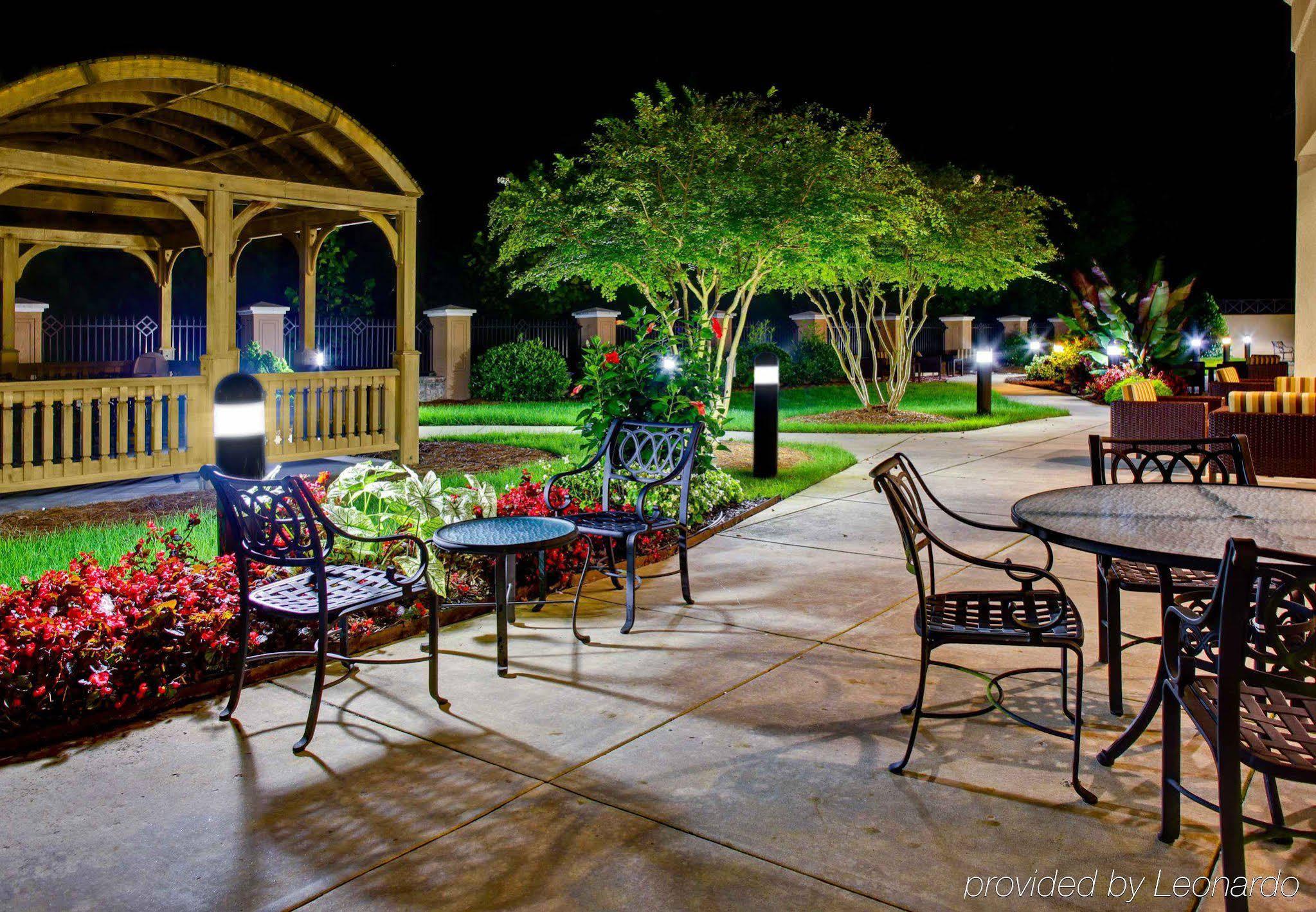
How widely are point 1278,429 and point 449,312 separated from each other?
15070mm

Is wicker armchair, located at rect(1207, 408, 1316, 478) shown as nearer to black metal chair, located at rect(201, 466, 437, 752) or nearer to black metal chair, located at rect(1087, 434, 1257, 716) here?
black metal chair, located at rect(1087, 434, 1257, 716)

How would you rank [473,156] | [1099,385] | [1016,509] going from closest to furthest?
1. [1016,509]
2. [1099,385]
3. [473,156]

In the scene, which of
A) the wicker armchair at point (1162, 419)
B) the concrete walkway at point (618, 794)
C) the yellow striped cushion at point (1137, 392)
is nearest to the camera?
the concrete walkway at point (618, 794)

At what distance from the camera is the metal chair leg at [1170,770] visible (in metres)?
3.00

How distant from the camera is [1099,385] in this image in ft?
63.5

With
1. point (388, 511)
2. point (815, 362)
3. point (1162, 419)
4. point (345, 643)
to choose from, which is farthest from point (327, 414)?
point (815, 362)

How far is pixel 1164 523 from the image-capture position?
3.71 metres

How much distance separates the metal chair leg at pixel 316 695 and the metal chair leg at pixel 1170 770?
2.78 m

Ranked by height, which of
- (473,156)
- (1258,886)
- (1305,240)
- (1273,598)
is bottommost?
(1258,886)

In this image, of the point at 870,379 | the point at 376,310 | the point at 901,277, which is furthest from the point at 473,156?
the point at 901,277

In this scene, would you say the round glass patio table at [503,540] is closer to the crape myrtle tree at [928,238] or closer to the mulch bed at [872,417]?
the crape myrtle tree at [928,238]

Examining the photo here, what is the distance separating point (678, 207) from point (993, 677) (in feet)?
23.4

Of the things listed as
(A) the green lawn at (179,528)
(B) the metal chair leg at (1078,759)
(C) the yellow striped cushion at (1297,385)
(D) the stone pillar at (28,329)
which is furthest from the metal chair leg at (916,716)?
(D) the stone pillar at (28,329)

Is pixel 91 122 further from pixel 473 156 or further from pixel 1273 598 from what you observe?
pixel 473 156
